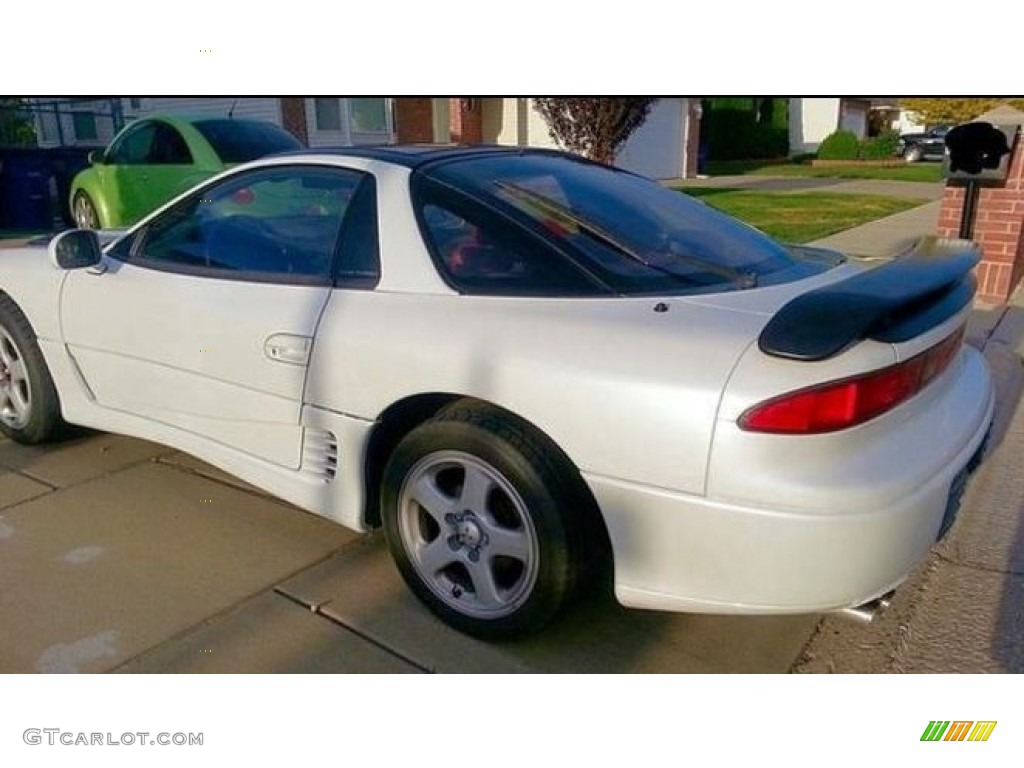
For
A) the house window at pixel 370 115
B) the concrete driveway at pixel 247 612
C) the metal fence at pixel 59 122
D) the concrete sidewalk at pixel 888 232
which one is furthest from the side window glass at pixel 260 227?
the concrete sidewalk at pixel 888 232

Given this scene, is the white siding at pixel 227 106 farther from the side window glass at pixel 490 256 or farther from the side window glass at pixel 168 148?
the side window glass at pixel 168 148

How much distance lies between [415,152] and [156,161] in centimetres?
480

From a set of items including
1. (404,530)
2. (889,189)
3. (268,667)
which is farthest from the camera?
(889,189)

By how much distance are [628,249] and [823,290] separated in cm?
60

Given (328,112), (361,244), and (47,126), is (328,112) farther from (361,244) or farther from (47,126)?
(47,126)

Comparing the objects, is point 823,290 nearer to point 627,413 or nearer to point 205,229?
point 627,413

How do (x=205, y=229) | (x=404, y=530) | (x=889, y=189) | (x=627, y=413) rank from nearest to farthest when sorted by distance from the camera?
(x=627, y=413) < (x=404, y=530) < (x=205, y=229) < (x=889, y=189)

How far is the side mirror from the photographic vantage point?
2.89 meters

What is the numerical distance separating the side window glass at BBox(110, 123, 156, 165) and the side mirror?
291 centimetres

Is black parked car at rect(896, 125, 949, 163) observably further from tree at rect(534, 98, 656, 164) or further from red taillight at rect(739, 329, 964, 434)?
red taillight at rect(739, 329, 964, 434)

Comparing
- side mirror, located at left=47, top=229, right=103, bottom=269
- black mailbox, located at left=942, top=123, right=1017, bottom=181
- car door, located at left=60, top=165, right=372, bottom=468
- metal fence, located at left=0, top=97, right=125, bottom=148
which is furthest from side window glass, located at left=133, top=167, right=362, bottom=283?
black mailbox, located at left=942, top=123, right=1017, bottom=181

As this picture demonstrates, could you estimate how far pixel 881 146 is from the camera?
514 centimetres
